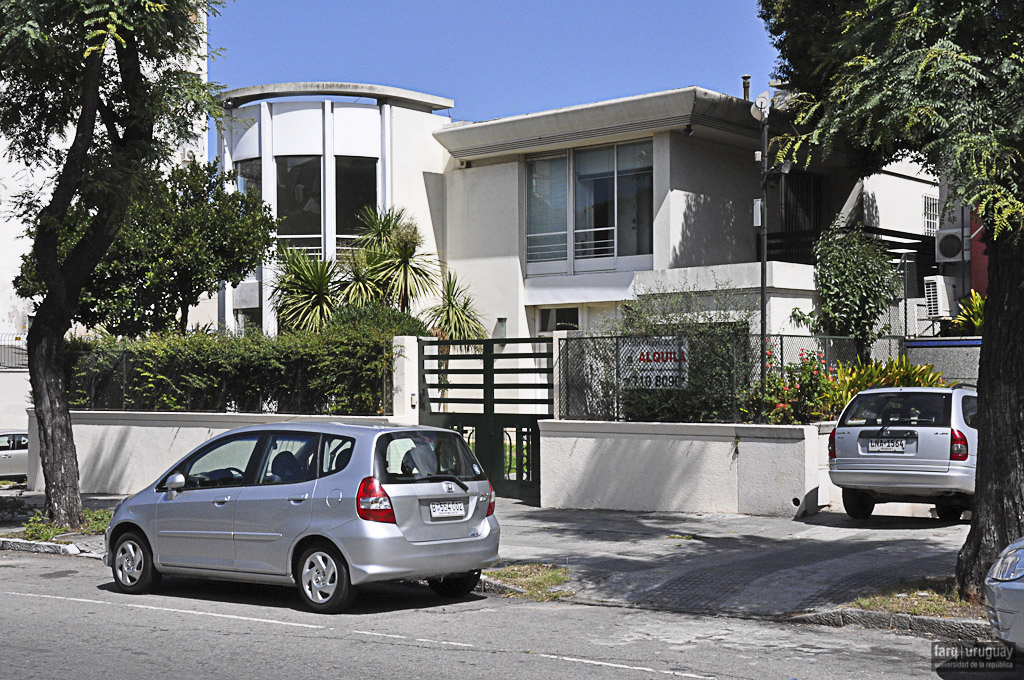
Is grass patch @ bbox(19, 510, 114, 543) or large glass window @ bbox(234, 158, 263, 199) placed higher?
large glass window @ bbox(234, 158, 263, 199)

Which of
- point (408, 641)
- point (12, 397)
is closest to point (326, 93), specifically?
point (12, 397)

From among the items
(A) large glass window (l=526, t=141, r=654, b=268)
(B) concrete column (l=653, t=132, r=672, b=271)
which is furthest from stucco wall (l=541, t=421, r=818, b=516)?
(A) large glass window (l=526, t=141, r=654, b=268)

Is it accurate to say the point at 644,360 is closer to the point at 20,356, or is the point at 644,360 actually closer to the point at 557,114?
the point at 557,114

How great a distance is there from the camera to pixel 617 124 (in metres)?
23.8

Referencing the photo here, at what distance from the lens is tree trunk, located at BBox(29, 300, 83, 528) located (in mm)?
14984

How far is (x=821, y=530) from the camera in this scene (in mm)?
13523

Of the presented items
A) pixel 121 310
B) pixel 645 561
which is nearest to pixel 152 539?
pixel 645 561

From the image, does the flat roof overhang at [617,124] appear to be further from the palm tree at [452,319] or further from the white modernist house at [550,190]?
the palm tree at [452,319]

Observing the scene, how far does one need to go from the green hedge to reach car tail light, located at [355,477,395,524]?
347 inches

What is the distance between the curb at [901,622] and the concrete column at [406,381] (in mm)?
9638

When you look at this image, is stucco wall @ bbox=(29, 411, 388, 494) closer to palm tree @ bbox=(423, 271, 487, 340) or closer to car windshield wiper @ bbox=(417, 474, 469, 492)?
palm tree @ bbox=(423, 271, 487, 340)

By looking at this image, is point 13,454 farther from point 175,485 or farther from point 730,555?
point 730,555

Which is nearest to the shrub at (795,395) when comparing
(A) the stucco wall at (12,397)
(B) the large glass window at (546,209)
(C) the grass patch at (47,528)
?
(C) the grass patch at (47,528)

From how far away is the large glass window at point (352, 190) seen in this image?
2717cm
